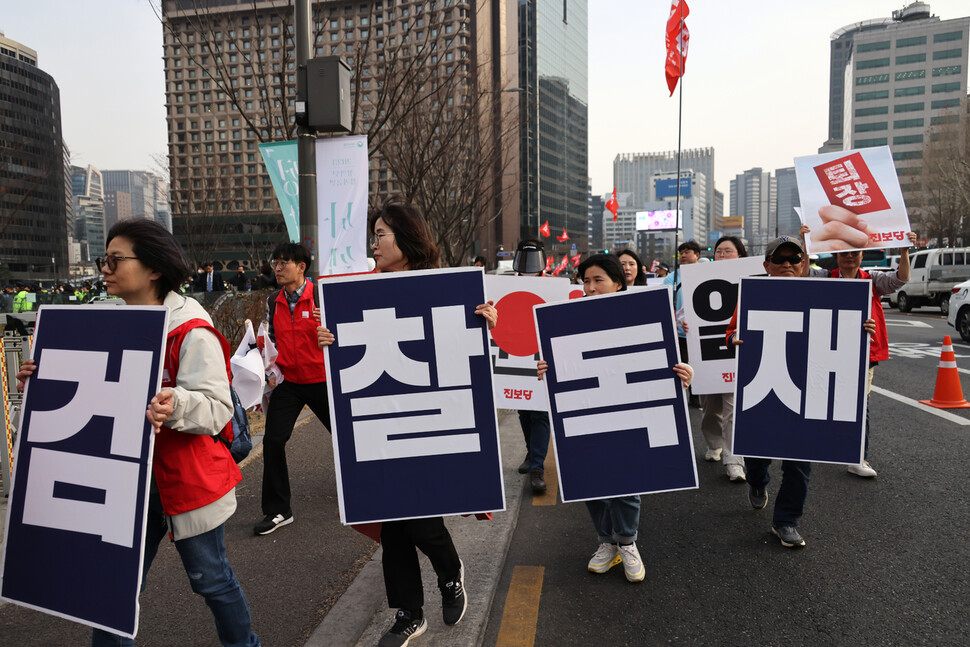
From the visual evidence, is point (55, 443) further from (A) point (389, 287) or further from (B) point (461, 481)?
(B) point (461, 481)

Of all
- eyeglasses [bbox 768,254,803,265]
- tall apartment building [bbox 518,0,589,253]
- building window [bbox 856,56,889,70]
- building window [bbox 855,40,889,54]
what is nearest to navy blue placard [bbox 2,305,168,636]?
eyeglasses [bbox 768,254,803,265]

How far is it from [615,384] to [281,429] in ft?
7.39

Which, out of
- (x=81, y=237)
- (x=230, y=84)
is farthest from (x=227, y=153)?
(x=230, y=84)

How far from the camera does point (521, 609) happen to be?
3.06 meters

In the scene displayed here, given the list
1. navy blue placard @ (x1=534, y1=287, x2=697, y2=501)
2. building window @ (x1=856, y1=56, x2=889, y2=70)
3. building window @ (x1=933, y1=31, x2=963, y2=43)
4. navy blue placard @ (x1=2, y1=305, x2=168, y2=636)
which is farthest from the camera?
building window @ (x1=856, y1=56, x2=889, y2=70)

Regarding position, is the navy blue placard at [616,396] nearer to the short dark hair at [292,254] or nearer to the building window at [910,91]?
the short dark hair at [292,254]

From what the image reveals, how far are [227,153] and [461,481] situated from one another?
99557 mm

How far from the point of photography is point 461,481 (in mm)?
2711

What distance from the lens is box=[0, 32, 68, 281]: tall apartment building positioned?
175ft

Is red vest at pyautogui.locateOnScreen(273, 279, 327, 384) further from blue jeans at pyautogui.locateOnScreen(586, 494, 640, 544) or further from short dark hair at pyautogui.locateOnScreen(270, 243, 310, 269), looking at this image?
blue jeans at pyautogui.locateOnScreen(586, 494, 640, 544)

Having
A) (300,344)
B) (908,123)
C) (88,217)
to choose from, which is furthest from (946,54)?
(88,217)

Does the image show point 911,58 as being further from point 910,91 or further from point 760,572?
point 760,572

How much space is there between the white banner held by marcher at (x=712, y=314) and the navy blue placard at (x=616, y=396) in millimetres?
2091

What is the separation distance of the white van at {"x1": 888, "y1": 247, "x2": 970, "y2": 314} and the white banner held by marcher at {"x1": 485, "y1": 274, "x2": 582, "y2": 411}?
21981 millimetres
